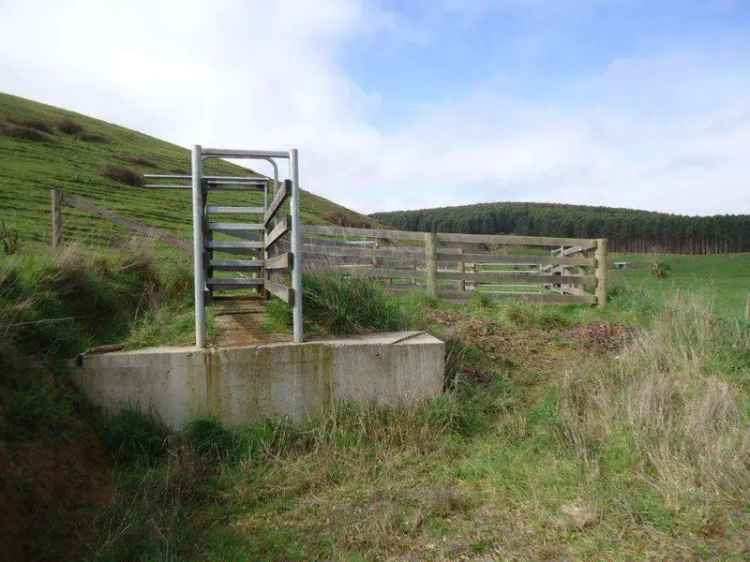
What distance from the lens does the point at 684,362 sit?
5512 millimetres

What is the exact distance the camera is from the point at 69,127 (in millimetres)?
31891

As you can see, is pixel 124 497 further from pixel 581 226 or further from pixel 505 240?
pixel 581 226

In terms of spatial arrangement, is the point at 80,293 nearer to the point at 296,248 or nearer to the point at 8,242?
the point at 8,242

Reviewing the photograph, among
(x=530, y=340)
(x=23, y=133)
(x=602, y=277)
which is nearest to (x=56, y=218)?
(x=530, y=340)

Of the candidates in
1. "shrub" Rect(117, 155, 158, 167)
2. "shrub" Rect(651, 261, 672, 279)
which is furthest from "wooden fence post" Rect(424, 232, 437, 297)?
"shrub" Rect(117, 155, 158, 167)

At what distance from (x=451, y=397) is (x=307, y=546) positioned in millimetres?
2040

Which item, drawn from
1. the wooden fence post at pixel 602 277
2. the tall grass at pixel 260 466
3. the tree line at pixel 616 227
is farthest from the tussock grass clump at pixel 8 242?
the tree line at pixel 616 227

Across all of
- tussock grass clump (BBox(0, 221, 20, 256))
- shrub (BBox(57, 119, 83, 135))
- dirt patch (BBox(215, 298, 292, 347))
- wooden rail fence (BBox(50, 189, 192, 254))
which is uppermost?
shrub (BBox(57, 119, 83, 135))

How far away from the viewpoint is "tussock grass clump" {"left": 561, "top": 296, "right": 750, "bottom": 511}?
3496 mm

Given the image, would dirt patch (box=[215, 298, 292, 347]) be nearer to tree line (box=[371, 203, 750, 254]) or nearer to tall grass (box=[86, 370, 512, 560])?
tall grass (box=[86, 370, 512, 560])

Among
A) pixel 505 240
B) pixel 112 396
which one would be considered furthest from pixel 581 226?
pixel 112 396

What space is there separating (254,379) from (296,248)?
3.76 ft

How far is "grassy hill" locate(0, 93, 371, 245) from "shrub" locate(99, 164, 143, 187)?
0.38 metres

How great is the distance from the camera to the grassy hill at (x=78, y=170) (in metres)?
12.8
